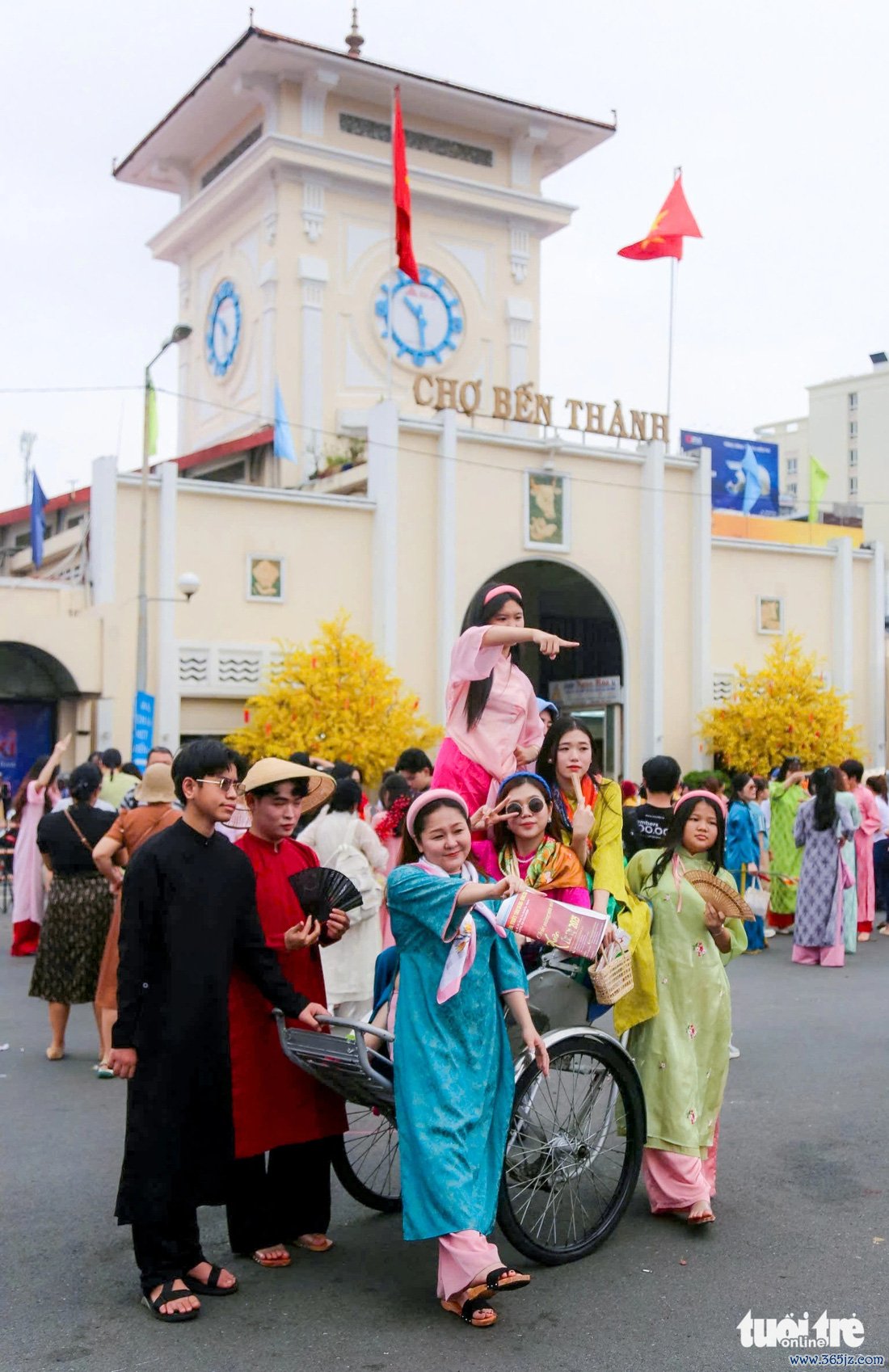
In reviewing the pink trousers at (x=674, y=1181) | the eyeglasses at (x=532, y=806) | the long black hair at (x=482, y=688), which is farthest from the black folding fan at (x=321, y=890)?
the pink trousers at (x=674, y=1181)

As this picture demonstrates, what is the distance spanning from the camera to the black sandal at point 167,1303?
14.2ft

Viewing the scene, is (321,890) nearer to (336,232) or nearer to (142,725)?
(142,725)

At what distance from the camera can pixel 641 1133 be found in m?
5.12

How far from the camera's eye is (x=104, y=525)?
24.0 m

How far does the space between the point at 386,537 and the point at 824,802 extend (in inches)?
588

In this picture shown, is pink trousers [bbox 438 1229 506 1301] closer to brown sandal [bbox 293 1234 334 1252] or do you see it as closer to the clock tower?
brown sandal [bbox 293 1234 334 1252]

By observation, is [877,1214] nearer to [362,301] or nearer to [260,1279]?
[260,1279]

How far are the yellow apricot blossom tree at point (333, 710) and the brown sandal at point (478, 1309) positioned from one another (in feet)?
59.9

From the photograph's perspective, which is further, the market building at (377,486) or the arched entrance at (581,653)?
the arched entrance at (581,653)

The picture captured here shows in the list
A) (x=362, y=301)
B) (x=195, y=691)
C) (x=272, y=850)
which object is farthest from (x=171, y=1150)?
(x=362, y=301)

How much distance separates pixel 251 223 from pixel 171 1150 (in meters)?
30.8

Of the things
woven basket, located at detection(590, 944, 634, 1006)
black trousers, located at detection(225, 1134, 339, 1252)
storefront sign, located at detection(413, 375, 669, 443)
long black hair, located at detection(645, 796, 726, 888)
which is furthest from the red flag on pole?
black trousers, located at detection(225, 1134, 339, 1252)

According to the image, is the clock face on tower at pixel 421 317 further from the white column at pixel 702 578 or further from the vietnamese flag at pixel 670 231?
the white column at pixel 702 578

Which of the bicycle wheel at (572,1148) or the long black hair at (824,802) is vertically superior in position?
the long black hair at (824,802)
